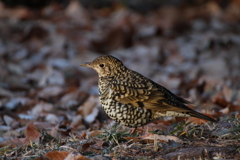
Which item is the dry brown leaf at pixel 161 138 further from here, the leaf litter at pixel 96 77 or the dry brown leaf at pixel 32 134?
the dry brown leaf at pixel 32 134

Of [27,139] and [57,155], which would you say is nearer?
[57,155]

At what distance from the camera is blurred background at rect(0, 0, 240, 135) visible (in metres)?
6.55

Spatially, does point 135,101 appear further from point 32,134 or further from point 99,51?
point 99,51

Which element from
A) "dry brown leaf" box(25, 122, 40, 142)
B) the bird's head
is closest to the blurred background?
"dry brown leaf" box(25, 122, 40, 142)

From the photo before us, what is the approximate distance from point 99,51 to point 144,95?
16.1ft

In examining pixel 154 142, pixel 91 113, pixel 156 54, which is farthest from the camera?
pixel 156 54

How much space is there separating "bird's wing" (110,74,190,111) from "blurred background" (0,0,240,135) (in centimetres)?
97

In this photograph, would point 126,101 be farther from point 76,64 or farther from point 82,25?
point 82,25

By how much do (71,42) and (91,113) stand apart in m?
4.07

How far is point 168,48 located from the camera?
1025 cm

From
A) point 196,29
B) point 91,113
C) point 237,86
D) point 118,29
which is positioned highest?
point 196,29

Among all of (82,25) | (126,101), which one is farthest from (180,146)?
(82,25)

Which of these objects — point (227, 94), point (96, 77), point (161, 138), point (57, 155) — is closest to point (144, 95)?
point (161, 138)

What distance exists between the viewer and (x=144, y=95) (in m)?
5.03
